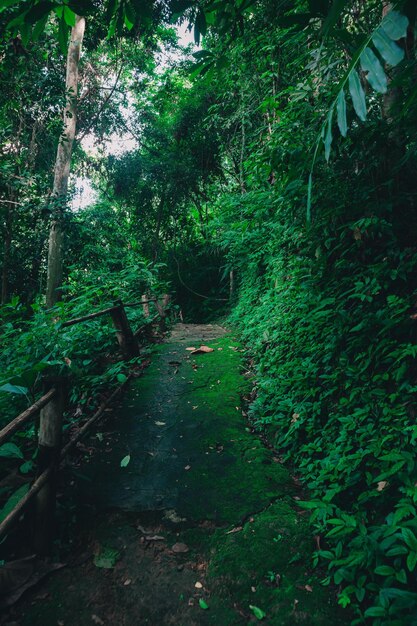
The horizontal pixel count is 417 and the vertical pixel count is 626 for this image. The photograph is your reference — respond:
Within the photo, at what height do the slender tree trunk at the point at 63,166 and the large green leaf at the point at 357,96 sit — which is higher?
the slender tree trunk at the point at 63,166

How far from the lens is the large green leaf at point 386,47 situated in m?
0.98

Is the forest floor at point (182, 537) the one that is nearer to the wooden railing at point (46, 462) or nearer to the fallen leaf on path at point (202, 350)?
the wooden railing at point (46, 462)

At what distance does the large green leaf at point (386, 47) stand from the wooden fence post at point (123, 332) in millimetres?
4299

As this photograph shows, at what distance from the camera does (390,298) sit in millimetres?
2627

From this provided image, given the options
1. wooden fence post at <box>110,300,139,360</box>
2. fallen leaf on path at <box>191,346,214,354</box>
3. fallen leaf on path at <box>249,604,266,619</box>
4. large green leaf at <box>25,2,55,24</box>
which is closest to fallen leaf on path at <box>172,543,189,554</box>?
fallen leaf on path at <box>249,604,266,619</box>

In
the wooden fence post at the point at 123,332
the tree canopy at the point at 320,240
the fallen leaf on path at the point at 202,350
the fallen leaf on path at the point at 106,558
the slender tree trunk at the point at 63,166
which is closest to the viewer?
the tree canopy at the point at 320,240

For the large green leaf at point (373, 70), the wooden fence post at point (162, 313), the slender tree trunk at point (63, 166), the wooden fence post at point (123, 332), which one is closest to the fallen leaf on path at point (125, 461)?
the wooden fence post at point (123, 332)

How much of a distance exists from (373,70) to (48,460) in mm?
2746

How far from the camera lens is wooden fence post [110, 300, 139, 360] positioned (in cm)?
494

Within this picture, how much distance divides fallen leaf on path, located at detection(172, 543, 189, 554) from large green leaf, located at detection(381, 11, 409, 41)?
280 cm

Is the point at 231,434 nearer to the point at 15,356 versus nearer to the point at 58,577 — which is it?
the point at 58,577

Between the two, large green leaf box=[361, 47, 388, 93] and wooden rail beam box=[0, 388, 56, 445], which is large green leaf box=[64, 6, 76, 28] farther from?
wooden rail beam box=[0, 388, 56, 445]

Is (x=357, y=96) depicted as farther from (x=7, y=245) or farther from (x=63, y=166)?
(x=63, y=166)

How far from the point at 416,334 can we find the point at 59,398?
2.62 m
